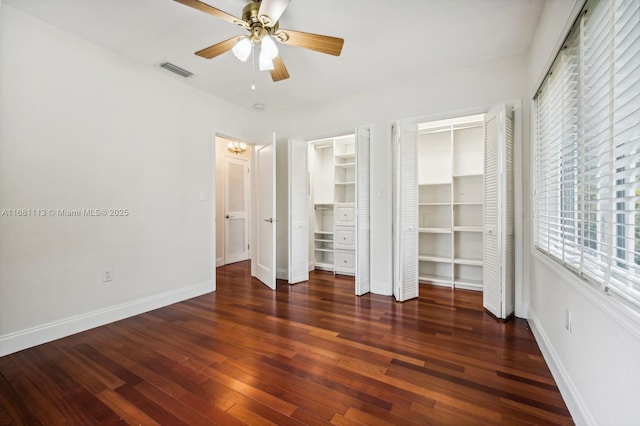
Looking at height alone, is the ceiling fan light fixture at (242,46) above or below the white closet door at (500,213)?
above

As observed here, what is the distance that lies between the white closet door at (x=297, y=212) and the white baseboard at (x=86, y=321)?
1.36 metres

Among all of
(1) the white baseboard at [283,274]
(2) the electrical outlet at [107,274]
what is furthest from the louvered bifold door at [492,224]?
(2) the electrical outlet at [107,274]

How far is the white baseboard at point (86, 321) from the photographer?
7.12ft

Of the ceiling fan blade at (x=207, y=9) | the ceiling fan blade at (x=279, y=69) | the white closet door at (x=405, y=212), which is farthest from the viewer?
the white closet door at (x=405, y=212)

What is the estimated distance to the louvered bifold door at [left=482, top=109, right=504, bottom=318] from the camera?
2762 millimetres

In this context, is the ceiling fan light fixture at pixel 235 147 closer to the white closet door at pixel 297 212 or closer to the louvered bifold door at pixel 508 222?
the white closet door at pixel 297 212

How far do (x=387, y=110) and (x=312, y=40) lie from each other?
1707mm

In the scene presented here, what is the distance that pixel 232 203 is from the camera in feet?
18.9

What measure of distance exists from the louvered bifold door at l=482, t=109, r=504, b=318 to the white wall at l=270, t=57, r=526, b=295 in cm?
34

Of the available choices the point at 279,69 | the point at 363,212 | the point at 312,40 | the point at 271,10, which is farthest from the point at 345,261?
the point at 271,10

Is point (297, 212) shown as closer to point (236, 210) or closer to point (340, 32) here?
point (236, 210)

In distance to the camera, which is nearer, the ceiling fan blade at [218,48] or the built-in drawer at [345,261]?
the ceiling fan blade at [218,48]

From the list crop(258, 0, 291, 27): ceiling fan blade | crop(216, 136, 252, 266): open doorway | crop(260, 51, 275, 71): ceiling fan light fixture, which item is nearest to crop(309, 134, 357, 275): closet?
crop(216, 136, 252, 266): open doorway

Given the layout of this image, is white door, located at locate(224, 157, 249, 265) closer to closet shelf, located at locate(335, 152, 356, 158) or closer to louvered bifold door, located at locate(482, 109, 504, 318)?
closet shelf, located at locate(335, 152, 356, 158)
